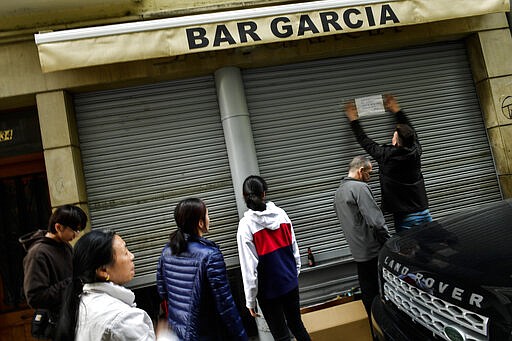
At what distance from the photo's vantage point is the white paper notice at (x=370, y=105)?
5.32 meters

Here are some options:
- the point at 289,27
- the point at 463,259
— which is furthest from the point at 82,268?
the point at 289,27

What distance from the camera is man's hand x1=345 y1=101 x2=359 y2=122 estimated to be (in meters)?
5.03

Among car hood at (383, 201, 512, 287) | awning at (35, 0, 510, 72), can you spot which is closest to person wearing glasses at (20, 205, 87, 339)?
awning at (35, 0, 510, 72)

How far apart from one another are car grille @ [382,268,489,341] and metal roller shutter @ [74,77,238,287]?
273cm

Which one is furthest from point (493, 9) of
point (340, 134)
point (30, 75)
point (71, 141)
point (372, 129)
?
point (30, 75)

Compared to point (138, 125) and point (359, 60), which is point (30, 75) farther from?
point (359, 60)

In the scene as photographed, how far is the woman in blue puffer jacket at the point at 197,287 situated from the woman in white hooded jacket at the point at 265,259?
0.74 m

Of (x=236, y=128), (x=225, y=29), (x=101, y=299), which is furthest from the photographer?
(x=236, y=128)

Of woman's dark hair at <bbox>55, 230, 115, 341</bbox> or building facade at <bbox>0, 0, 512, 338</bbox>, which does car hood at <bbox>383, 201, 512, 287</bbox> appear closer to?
woman's dark hair at <bbox>55, 230, 115, 341</bbox>

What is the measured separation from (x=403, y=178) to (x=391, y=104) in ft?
4.23

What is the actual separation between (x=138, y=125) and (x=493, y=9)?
4.99 metres

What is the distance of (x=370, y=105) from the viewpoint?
534 centimetres

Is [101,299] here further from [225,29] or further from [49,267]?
[225,29]

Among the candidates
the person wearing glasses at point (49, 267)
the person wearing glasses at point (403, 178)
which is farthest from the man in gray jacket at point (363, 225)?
the person wearing glasses at point (49, 267)
